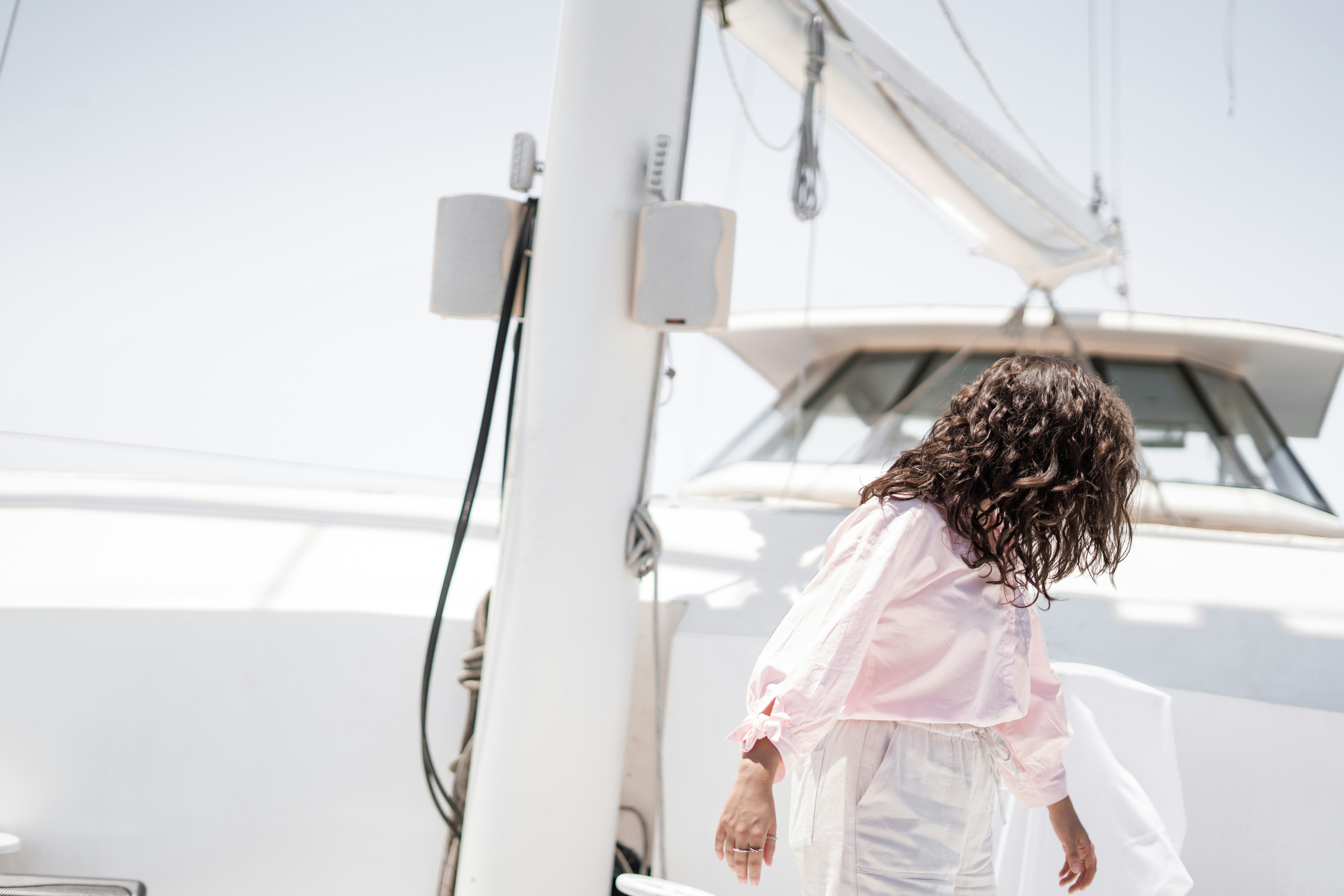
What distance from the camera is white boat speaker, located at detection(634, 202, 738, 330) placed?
161 centimetres

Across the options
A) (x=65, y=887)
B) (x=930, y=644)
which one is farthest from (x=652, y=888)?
(x=65, y=887)

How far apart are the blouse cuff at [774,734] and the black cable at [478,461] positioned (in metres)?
0.86

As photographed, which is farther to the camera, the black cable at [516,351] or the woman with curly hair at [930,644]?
the black cable at [516,351]

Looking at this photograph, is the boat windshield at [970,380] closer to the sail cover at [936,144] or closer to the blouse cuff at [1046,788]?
the sail cover at [936,144]

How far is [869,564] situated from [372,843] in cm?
137

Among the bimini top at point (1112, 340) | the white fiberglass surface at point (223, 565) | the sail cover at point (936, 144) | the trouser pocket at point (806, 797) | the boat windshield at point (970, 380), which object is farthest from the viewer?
the bimini top at point (1112, 340)

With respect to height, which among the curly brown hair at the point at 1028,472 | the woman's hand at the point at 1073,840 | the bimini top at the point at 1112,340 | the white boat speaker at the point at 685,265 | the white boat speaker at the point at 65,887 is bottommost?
the white boat speaker at the point at 65,887

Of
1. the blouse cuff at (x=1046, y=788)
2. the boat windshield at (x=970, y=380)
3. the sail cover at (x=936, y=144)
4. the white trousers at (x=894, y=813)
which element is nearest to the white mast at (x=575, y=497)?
the sail cover at (x=936, y=144)

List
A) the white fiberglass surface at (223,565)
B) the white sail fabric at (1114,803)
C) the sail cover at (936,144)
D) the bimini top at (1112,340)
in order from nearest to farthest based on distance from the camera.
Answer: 1. the white sail fabric at (1114,803)
2. the white fiberglass surface at (223,565)
3. the sail cover at (936,144)
4. the bimini top at (1112,340)

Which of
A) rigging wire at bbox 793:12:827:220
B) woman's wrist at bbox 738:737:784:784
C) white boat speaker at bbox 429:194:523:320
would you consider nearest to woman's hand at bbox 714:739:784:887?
woman's wrist at bbox 738:737:784:784

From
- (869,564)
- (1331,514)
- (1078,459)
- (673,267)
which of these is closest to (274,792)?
(673,267)

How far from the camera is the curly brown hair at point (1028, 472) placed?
1.00 m

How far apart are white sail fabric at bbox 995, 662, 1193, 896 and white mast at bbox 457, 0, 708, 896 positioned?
76cm

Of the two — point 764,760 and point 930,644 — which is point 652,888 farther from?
point 930,644
